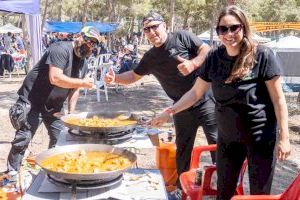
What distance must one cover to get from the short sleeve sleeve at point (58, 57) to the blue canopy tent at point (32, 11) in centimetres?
313

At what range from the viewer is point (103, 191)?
232cm

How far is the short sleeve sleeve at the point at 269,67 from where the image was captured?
275cm

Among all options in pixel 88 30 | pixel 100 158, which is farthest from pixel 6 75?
pixel 100 158

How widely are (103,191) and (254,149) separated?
3.76 feet

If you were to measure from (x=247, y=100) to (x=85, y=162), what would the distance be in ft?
3.77

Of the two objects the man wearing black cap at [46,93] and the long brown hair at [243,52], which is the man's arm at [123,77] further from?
the long brown hair at [243,52]

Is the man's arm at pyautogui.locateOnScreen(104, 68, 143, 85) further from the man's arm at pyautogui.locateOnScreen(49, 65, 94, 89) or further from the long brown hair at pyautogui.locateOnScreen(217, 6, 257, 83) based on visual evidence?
the long brown hair at pyautogui.locateOnScreen(217, 6, 257, 83)

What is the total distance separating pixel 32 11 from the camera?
7363 mm

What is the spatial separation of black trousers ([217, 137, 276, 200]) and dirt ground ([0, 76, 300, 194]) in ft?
7.12

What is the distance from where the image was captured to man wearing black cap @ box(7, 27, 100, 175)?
411cm

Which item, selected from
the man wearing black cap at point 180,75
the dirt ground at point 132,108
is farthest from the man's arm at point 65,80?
the dirt ground at point 132,108

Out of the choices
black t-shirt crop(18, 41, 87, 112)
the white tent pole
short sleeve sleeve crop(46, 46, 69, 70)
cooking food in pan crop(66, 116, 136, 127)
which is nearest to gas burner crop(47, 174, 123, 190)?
cooking food in pan crop(66, 116, 136, 127)

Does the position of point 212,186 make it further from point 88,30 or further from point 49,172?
point 49,172

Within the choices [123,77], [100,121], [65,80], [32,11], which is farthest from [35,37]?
[100,121]
